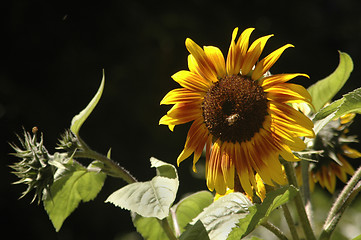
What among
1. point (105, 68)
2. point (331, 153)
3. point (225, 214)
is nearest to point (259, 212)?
point (225, 214)

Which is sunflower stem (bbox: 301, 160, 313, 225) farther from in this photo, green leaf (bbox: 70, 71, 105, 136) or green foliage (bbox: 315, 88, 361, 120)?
green leaf (bbox: 70, 71, 105, 136)

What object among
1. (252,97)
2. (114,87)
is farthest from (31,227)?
(252,97)

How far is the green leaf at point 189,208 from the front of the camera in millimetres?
1040

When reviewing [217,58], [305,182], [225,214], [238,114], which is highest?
[217,58]

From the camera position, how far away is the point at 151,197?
80 cm

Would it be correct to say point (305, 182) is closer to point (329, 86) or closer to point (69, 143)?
point (329, 86)

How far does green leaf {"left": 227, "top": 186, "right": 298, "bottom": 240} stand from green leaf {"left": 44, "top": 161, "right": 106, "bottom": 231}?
0.32m

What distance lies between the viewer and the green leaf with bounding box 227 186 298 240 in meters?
0.75

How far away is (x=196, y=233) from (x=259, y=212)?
10cm

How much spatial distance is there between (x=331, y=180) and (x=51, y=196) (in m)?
0.63

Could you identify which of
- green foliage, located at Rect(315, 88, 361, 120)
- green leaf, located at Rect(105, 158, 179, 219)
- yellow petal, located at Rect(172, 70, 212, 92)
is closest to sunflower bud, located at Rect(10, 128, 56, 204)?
green leaf, located at Rect(105, 158, 179, 219)

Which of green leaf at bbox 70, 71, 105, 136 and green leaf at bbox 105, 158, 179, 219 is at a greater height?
green leaf at bbox 70, 71, 105, 136

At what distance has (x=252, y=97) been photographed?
2.85 feet

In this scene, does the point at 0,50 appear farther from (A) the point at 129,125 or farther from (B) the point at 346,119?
(B) the point at 346,119
